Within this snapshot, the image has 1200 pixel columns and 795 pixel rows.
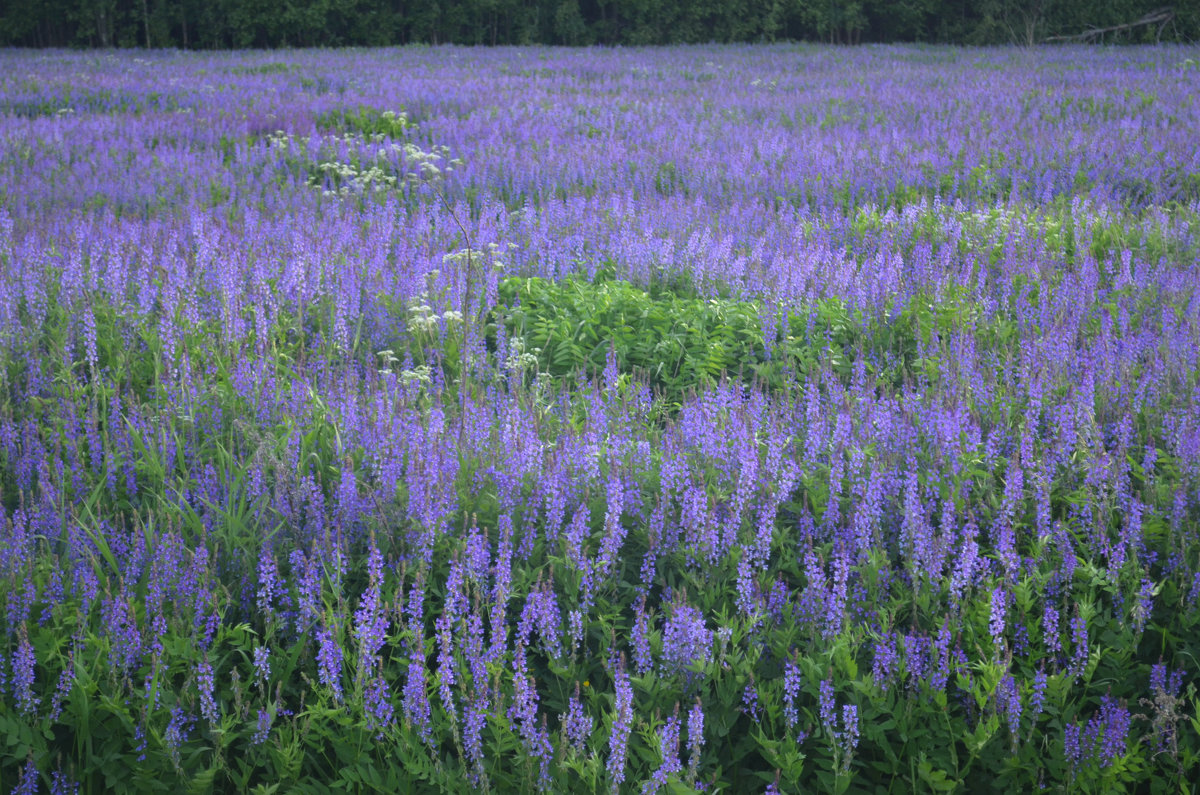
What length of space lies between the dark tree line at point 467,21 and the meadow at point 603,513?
39.3m

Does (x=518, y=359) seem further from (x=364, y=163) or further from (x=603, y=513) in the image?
(x=364, y=163)

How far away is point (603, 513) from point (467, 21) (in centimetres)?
4676

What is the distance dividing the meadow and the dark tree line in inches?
1549

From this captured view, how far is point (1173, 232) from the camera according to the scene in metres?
7.09

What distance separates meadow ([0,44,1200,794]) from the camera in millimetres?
2715

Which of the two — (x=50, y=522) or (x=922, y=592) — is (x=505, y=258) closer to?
(x=50, y=522)

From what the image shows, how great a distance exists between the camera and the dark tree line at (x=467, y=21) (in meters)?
42.8

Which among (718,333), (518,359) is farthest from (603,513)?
(718,333)

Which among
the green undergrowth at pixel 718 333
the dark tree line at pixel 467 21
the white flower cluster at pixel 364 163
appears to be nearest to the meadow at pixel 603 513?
the green undergrowth at pixel 718 333

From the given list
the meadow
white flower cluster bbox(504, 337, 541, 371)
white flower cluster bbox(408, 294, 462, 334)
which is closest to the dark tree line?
the meadow

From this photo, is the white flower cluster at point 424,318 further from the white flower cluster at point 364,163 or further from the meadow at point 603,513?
the white flower cluster at point 364,163

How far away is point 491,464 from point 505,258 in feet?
11.9

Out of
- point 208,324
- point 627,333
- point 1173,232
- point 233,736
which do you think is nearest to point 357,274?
point 208,324

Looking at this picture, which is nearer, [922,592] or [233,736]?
[233,736]
